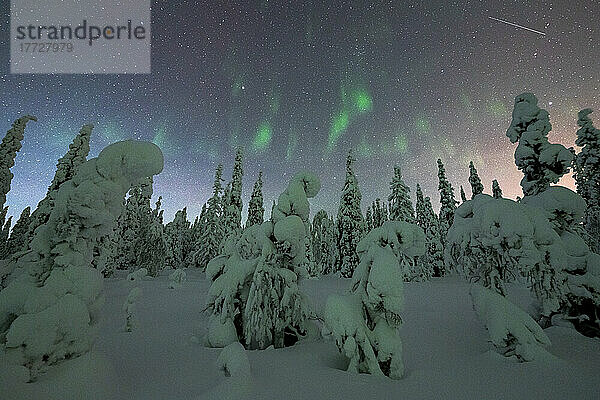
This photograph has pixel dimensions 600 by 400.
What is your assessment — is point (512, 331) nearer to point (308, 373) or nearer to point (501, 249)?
point (501, 249)

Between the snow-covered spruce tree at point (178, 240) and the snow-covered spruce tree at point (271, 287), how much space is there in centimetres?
4109

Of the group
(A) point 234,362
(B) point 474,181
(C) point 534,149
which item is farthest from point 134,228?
(B) point 474,181

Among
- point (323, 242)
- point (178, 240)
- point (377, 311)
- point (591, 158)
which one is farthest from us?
point (323, 242)

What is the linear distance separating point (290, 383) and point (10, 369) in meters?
3.95

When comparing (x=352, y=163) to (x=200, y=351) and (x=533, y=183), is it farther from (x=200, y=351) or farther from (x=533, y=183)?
(x=200, y=351)

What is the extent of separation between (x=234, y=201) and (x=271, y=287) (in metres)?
32.1

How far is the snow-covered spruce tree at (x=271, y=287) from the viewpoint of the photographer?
279 inches

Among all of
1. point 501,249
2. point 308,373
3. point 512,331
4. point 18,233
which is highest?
point 18,233

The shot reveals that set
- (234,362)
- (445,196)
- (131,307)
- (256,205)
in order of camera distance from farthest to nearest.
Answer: (256,205) → (445,196) → (131,307) → (234,362)

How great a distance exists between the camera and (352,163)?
34781 mm

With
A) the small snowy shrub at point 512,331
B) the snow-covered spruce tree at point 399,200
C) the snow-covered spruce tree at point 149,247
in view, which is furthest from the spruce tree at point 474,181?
the snow-covered spruce tree at point 149,247

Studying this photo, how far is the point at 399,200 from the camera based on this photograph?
32.9m

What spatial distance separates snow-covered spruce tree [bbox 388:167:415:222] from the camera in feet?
106

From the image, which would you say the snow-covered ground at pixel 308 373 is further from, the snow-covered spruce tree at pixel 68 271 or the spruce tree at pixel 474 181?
the spruce tree at pixel 474 181
